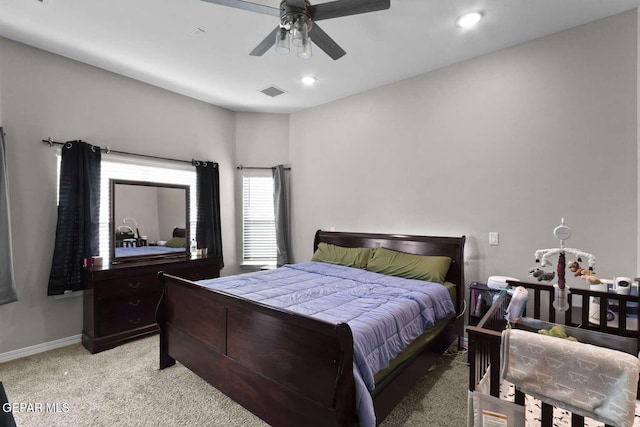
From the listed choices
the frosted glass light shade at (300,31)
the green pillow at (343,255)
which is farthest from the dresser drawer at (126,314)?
the frosted glass light shade at (300,31)

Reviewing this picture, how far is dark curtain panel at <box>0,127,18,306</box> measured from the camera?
106 inches

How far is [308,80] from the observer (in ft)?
12.0

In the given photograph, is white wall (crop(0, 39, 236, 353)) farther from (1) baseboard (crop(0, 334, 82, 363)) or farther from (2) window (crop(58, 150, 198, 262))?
(2) window (crop(58, 150, 198, 262))

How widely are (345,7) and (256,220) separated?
3542mm

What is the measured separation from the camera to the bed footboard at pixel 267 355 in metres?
1.50

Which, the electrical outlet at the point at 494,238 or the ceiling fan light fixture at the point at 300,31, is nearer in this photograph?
the ceiling fan light fixture at the point at 300,31

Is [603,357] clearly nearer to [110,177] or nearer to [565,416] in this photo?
[565,416]

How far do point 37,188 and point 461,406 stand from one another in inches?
166

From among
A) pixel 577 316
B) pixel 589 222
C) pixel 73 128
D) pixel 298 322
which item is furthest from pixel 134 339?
pixel 589 222

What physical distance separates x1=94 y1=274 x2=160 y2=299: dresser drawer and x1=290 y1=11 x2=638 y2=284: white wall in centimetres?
243

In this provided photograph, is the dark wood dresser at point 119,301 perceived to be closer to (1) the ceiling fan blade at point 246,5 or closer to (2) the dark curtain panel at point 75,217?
(2) the dark curtain panel at point 75,217

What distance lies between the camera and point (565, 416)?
4.82 ft

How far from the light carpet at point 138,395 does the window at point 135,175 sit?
1194mm

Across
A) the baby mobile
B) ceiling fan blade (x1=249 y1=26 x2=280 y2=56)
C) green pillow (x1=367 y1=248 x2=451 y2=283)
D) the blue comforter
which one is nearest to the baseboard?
the blue comforter
